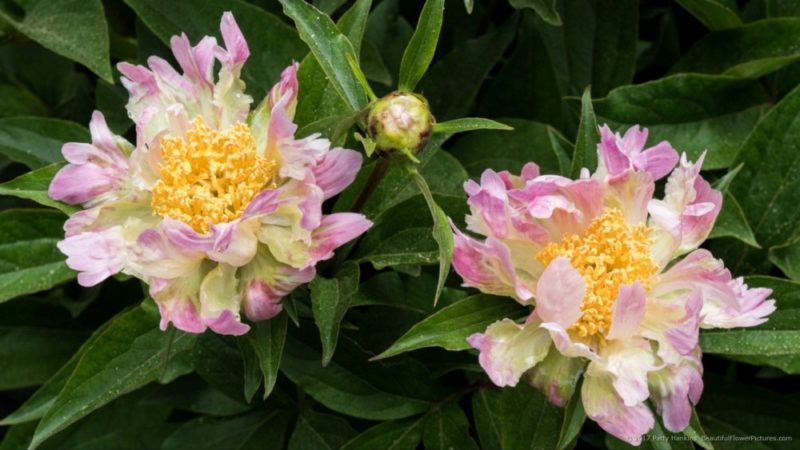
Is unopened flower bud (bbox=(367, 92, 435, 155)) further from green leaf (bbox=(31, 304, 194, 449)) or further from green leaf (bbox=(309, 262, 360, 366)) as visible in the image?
green leaf (bbox=(31, 304, 194, 449))

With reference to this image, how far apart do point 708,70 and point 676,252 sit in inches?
19.0

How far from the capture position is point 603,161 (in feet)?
3.48

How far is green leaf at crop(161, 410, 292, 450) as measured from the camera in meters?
1.40

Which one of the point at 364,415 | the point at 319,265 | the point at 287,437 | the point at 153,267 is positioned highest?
the point at 153,267

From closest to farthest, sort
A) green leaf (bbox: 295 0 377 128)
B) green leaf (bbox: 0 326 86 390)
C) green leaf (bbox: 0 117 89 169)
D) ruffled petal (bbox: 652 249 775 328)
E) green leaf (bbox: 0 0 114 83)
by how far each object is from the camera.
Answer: ruffled petal (bbox: 652 249 775 328)
green leaf (bbox: 295 0 377 128)
green leaf (bbox: 0 0 114 83)
green leaf (bbox: 0 117 89 169)
green leaf (bbox: 0 326 86 390)

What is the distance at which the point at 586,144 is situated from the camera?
3.61 feet

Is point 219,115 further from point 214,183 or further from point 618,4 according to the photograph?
point 618,4

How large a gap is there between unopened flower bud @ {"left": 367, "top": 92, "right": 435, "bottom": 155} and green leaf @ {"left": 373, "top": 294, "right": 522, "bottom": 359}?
18 cm

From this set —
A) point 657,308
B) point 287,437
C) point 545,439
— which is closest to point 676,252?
point 657,308

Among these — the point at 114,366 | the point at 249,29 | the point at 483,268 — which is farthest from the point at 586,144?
the point at 114,366

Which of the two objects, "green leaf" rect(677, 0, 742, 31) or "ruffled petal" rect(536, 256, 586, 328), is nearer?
"ruffled petal" rect(536, 256, 586, 328)

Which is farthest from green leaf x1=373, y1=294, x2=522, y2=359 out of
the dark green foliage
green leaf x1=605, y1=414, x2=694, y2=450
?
green leaf x1=605, y1=414, x2=694, y2=450

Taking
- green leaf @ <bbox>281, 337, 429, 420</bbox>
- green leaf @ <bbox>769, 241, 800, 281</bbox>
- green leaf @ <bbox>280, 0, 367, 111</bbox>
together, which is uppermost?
green leaf @ <bbox>280, 0, 367, 111</bbox>

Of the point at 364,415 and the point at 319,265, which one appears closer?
the point at 319,265
